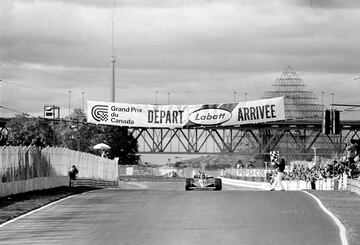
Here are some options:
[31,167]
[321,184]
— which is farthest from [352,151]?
[31,167]

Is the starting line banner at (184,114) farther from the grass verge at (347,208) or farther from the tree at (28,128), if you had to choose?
the grass verge at (347,208)

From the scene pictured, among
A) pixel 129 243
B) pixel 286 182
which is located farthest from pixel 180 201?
pixel 286 182

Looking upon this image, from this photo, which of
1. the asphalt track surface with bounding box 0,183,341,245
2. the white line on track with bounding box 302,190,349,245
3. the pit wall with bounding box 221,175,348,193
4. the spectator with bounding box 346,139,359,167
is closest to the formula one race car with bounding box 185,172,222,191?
the pit wall with bounding box 221,175,348,193

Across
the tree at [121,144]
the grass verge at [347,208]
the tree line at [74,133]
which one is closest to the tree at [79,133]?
the tree line at [74,133]

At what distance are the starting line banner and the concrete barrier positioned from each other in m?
53.7

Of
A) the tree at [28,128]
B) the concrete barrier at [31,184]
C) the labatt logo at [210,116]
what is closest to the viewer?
the concrete barrier at [31,184]

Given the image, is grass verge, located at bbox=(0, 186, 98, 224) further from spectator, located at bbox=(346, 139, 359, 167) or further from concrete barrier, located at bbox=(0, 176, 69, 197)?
spectator, located at bbox=(346, 139, 359, 167)

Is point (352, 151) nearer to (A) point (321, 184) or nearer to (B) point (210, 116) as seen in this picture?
(A) point (321, 184)

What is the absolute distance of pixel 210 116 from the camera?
10531 centimetres

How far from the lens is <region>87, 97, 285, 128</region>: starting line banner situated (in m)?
101

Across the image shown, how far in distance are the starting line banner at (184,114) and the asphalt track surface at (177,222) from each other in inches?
2637

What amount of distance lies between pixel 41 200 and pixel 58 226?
887cm

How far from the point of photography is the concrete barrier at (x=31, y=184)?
119ft

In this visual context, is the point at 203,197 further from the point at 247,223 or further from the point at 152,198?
the point at 247,223
